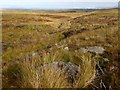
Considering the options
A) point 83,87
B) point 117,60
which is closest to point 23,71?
point 83,87

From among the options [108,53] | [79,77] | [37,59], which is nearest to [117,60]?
[108,53]

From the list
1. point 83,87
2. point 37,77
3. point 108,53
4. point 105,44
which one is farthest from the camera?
point 105,44

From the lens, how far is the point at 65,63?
7.54m

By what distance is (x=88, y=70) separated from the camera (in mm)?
6574

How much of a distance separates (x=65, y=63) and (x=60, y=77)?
149 centimetres

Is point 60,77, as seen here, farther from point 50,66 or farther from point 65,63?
point 65,63

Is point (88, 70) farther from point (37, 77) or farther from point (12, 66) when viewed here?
point (12, 66)

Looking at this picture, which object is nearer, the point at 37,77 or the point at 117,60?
the point at 37,77


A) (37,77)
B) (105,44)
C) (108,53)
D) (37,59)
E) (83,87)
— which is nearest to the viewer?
(37,77)

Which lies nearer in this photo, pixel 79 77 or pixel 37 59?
pixel 79 77

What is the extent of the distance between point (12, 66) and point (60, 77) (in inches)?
84.2

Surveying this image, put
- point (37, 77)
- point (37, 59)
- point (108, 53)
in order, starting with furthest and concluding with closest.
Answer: point (108, 53) < point (37, 59) < point (37, 77)

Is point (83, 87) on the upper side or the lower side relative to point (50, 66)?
lower

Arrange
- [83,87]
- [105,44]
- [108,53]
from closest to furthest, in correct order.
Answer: [83,87] < [108,53] < [105,44]
